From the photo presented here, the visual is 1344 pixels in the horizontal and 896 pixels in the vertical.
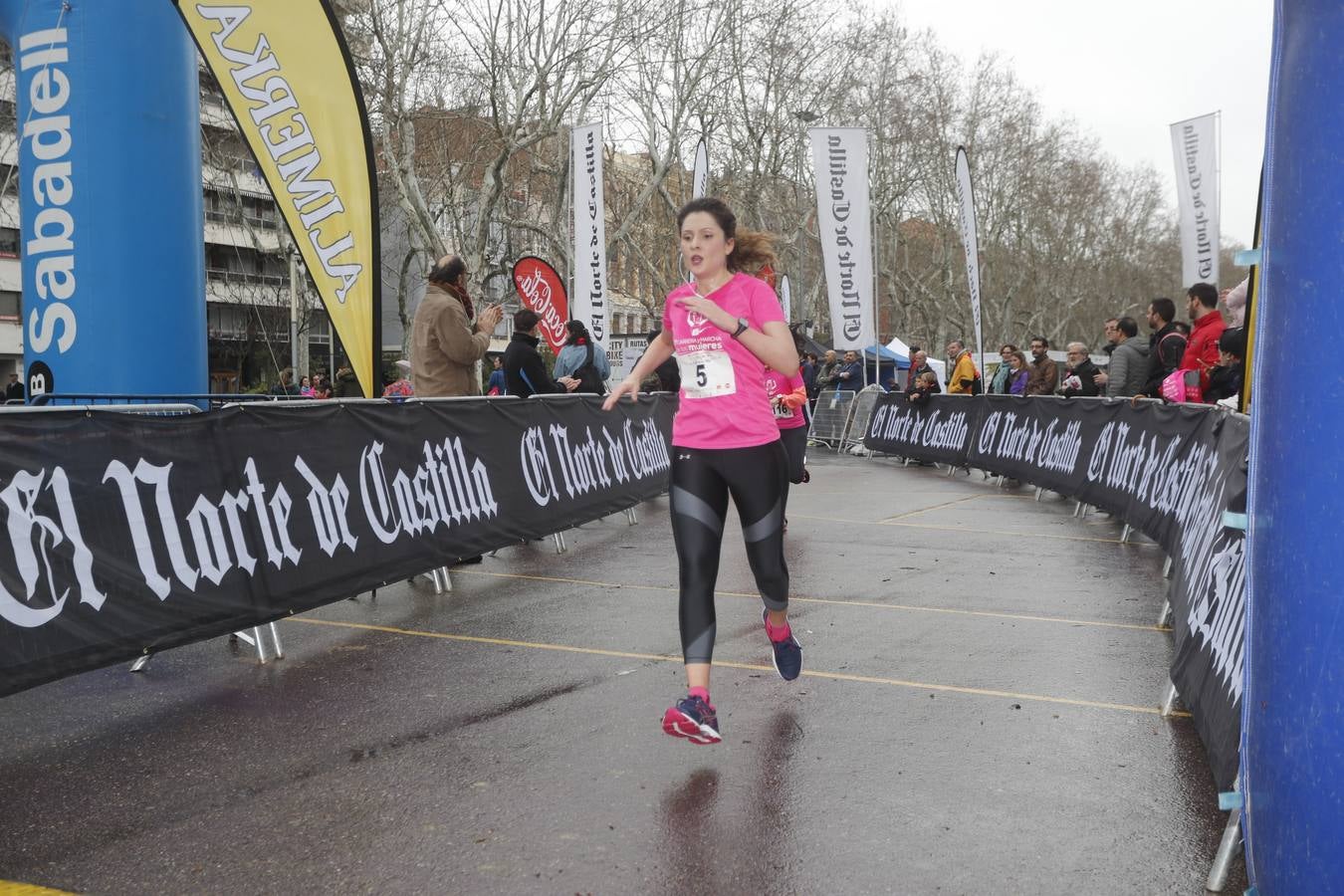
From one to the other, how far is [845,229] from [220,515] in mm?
16464

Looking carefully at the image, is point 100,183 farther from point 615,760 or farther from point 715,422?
point 615,760

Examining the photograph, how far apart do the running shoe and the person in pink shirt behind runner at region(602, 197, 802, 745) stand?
0.03 m

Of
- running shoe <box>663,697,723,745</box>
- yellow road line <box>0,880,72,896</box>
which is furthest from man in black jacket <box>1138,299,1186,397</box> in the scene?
yellow road line <box>0,880,72,896</box>

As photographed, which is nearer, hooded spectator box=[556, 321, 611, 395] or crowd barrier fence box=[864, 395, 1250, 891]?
crowd barrier fence box=[864, 395, 1250, 891]

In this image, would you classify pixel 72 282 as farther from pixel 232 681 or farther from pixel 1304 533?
pixel 1304 533


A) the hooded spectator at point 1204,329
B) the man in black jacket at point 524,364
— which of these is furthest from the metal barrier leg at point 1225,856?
the hooded spectator at point 1204,329

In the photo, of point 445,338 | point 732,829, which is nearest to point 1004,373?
point 445,338

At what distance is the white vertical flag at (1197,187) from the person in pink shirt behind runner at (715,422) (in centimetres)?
1779

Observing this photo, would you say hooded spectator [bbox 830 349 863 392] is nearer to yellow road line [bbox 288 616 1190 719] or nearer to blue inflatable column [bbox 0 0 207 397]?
blue inflatable column [bbox 0 0 207 397]

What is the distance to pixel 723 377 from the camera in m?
4.64

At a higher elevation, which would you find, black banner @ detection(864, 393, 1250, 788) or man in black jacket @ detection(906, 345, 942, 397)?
man in black jacket @ detection(906, 345, 942, 397)

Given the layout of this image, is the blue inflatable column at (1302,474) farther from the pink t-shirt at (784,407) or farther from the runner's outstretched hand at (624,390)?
the pink t-shirt at (784,407)

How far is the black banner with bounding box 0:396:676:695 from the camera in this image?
15.6 ft

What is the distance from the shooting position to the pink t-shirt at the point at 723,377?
15.2ft
